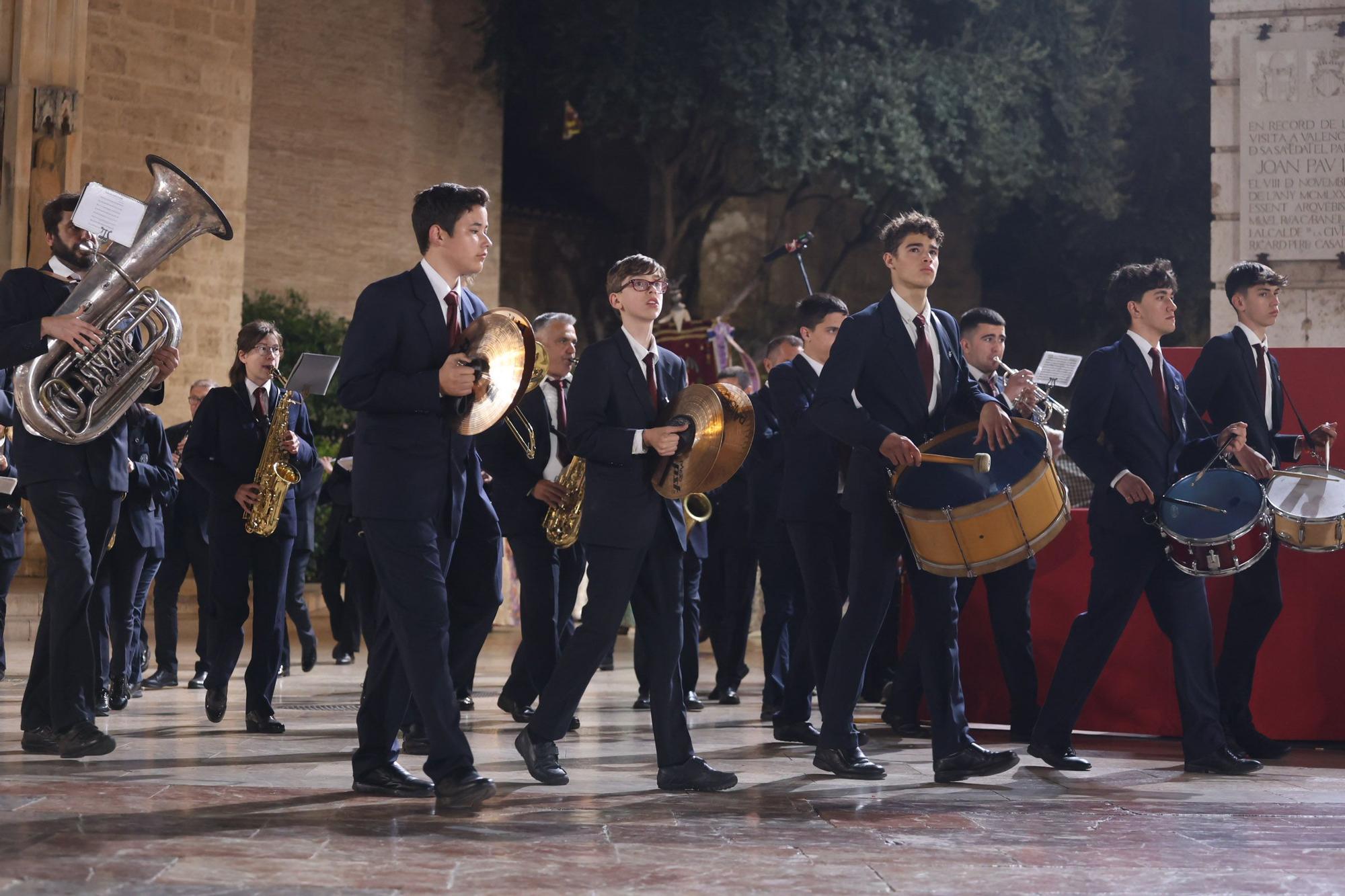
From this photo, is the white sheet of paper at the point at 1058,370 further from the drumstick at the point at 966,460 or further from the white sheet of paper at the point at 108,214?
the white sheet of paper at the point at 108,214

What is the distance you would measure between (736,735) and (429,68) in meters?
17.8

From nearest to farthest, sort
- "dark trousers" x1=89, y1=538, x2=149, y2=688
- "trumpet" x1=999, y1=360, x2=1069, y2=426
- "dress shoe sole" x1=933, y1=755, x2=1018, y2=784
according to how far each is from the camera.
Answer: "dress shoe sole" x1=933, y1=755, x2=1018, y2=784
"trumpet" x1=999, y1=360, x2=1069, y2=426
"dark trousers" x1=89, y1=538, x2=149, y2=688

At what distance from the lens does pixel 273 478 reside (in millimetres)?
7387

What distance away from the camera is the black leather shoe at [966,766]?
18.7 ft

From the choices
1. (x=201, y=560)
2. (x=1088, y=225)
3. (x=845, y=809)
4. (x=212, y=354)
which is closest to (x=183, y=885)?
(x=845, y=809)

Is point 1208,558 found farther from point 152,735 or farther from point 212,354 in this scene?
point 212,354

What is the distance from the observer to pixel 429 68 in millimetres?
23359

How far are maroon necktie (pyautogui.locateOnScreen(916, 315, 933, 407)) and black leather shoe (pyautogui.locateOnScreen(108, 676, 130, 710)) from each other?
15.9 ft

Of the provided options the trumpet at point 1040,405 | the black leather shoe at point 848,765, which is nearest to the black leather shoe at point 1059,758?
the black leather shoe at point 848,765

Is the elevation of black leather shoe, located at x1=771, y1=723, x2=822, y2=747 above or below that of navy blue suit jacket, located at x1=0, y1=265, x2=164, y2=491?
below

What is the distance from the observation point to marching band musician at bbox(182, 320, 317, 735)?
7312 millimetres

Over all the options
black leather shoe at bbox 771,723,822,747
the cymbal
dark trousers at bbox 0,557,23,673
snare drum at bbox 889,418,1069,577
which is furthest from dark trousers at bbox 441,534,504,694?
dark trousers at bbox 0,557,23,673

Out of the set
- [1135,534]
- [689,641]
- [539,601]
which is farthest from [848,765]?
[689,641]

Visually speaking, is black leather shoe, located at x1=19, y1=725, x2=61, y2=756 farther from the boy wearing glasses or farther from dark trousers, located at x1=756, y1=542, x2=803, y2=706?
dark trousers, located at x1=756, y1=542, x2=803, y2=706
